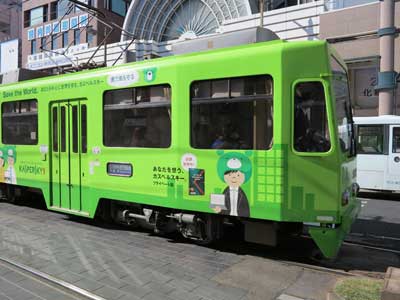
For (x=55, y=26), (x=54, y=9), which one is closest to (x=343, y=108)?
(x=55, y=26)

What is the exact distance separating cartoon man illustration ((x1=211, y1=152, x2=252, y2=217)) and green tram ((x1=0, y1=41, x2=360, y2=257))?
0.05 ft

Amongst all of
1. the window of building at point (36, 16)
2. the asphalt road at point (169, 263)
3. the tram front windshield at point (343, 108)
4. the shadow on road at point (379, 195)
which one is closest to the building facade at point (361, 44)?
the shadow on road at point (379, 195)

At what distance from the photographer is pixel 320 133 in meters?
4.57

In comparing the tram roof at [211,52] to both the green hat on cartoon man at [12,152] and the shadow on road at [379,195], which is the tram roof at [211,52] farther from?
the shadow on road at [379,195]

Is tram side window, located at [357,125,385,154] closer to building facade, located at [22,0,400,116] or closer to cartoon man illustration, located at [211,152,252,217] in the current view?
building facade, located at [22,0,400,116]

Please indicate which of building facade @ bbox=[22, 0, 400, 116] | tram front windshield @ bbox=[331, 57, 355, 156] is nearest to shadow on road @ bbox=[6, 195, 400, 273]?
tram front windshield @ bbox=[331, 57, 355, 156]

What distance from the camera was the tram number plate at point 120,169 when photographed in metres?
6.09

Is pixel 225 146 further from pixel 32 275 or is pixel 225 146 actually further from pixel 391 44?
pixel 391 44

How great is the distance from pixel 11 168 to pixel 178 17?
77.8 feet

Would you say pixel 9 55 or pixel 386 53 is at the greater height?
pixel 9 55

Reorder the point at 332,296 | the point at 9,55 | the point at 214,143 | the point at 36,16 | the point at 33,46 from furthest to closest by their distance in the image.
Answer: the point at 36,16 < the point at 33,46 < the point at 9,55 < the point at 214,143 < the point at 332,296

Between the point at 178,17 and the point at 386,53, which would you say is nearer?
the point at 386,53

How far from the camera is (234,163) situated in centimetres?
499

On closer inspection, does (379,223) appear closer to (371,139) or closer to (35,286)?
(371,139)
